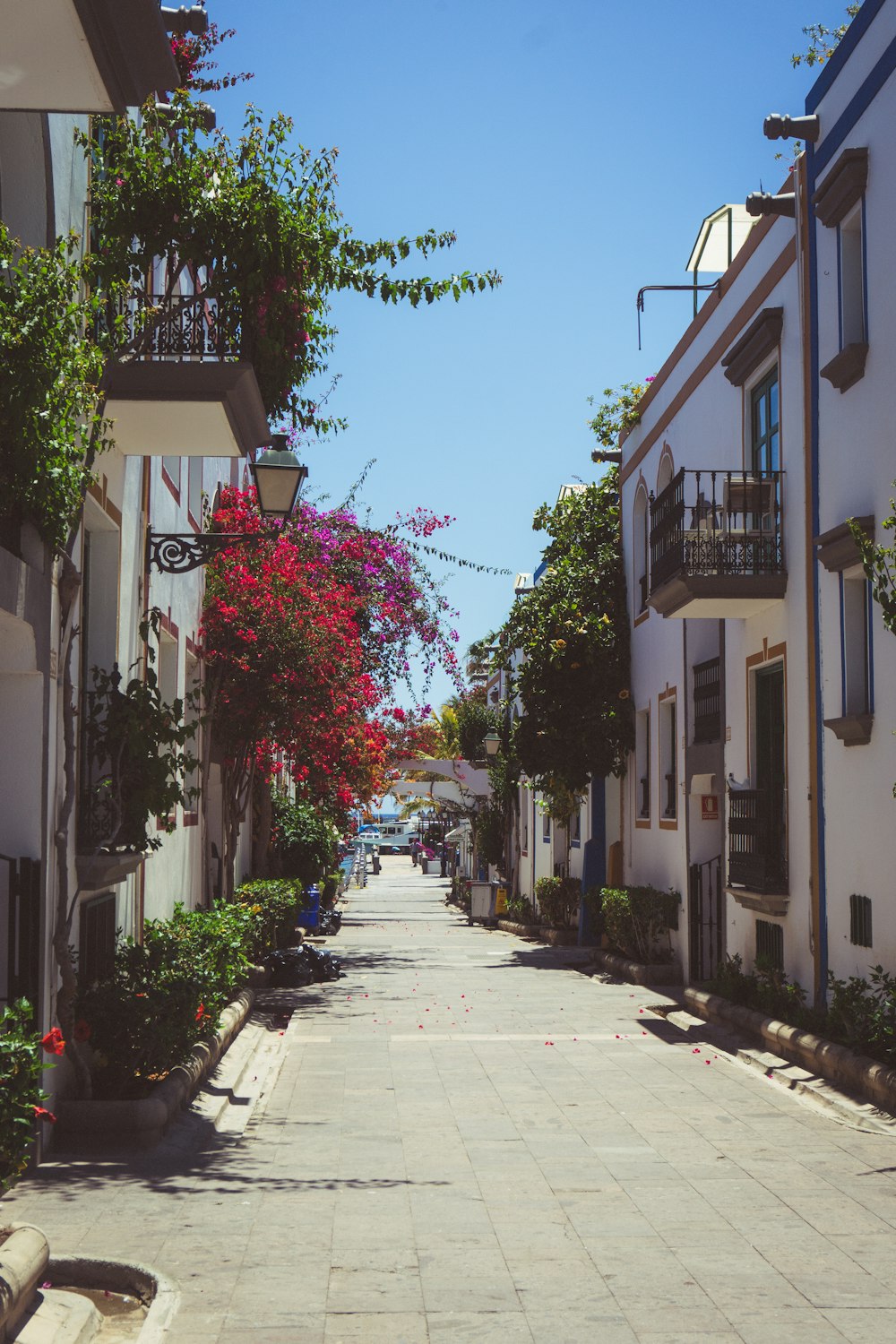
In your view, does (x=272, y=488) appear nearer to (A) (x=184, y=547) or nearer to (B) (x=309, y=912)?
(A) (x=184, y=547)

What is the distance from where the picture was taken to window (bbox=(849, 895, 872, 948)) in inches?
456

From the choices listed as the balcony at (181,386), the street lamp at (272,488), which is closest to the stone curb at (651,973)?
the street lamp at (272,488)

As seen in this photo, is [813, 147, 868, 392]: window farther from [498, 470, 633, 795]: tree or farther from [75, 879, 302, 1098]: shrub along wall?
[498, 470, 633, 795]: tree

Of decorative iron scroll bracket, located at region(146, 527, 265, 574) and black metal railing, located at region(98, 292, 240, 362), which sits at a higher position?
black metal railing, located at region(98, 292, 240, 362)

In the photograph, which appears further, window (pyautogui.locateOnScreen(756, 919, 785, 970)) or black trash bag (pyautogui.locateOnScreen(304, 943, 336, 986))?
black trash bag (pyautogui.locateOnScreen(304, 943, 336, 986))

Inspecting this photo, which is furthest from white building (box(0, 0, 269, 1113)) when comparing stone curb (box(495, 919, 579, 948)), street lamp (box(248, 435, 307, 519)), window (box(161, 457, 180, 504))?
stone curb (box(495, 919, 579, 948))

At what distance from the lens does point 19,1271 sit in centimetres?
522

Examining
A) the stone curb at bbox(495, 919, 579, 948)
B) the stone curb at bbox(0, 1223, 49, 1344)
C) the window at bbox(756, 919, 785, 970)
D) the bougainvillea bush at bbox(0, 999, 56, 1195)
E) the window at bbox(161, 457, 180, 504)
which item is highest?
the window at bbox(161, 457, 180, 504)

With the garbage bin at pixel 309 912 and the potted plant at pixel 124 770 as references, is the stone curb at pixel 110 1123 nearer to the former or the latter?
the potted plant at pixel 124 770

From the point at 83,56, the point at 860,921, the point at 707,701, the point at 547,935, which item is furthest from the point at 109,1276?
the point at 547,935

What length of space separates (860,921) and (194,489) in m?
8.62

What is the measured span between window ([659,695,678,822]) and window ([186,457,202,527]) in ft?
22.9

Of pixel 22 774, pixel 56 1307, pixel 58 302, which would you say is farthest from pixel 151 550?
pixel 56 1307

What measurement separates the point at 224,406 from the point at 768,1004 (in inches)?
294
